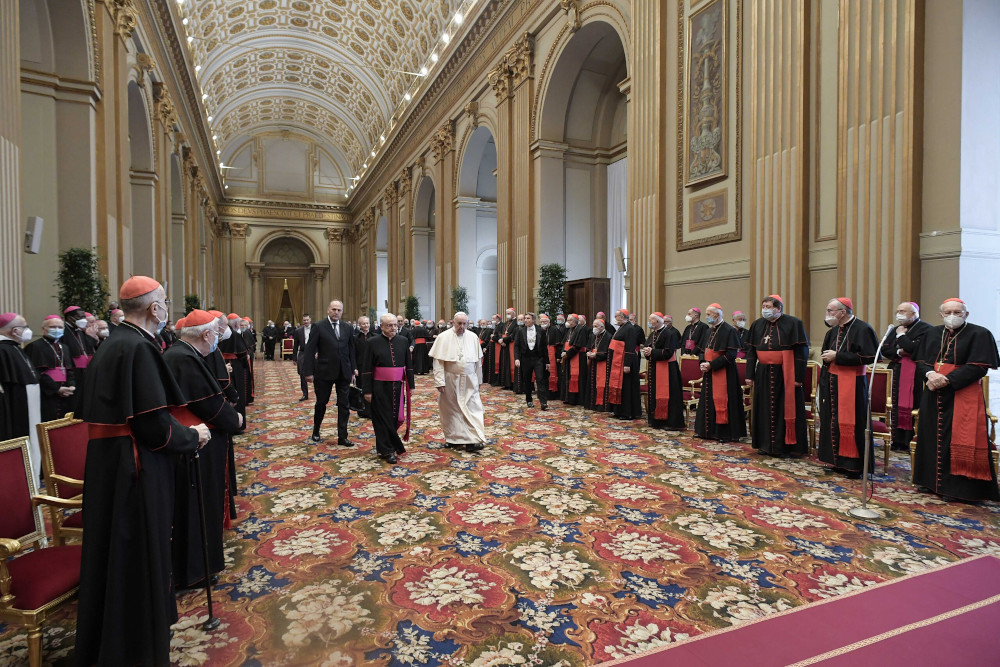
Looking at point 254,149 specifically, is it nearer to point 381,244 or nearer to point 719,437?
point 381,244

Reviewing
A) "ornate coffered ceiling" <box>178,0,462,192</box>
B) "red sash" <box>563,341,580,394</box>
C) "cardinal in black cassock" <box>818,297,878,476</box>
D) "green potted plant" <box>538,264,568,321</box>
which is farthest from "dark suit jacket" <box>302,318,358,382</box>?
"ornate coffered ceiling" <box>178,0,462,192</box>

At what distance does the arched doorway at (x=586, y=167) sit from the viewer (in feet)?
41.9

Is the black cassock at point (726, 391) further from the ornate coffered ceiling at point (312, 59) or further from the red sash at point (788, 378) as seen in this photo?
the ornate coffered ceiling at point (312, 59)

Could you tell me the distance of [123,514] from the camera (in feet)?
7.02

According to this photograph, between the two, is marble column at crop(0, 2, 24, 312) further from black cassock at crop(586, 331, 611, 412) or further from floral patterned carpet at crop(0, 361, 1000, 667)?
black cassock at crop(586, 331, 611, 412)

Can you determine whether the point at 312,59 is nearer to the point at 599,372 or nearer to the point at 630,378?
the point at 599,372

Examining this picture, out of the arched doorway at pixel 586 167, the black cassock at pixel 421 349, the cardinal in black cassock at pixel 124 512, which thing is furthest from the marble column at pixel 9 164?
the black cassock at pixel 421 349

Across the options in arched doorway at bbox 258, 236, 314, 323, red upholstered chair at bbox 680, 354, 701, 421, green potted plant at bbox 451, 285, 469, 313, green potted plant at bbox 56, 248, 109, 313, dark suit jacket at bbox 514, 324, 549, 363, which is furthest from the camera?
arched doorway at bbox 258, 236, 314, 323

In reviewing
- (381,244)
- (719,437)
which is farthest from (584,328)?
(381,244)

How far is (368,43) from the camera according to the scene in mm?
21719

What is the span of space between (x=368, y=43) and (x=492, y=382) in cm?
1582

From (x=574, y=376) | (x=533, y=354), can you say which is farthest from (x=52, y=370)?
(x=574, y=376)

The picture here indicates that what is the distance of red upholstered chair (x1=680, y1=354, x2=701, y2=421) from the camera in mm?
7543

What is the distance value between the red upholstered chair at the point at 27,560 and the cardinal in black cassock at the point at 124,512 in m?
0.15
